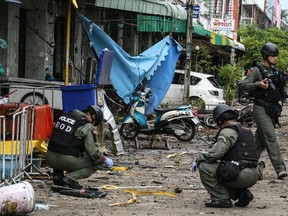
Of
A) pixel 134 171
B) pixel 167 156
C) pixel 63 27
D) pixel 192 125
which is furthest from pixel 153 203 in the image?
pixel 63 27

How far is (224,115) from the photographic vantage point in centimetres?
798

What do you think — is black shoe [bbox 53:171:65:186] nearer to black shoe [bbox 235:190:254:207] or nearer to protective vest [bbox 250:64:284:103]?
black shoe [bbox 235:190:254:207]

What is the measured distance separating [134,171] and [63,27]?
442 inches

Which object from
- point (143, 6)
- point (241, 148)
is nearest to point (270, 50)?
point (241, 148)

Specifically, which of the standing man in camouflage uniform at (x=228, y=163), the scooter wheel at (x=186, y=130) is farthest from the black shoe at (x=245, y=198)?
the scooter wheel at (x=186, y=130)

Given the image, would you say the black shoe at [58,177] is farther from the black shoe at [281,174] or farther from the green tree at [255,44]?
the green tree at [255,44]

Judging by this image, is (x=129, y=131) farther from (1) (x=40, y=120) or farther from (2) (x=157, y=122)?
(1) (x=40, y=120)

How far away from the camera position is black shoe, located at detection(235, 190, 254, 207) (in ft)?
26.2

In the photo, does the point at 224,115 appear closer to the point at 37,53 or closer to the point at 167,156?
the point at 167,156

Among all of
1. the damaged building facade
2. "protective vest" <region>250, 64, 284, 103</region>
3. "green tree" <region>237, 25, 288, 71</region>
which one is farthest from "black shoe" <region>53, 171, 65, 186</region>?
"green tree" <region>237, 25, 288, 71</region>

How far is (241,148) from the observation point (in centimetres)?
786

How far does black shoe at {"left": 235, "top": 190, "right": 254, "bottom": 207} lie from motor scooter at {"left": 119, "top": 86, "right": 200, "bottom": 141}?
295 inches

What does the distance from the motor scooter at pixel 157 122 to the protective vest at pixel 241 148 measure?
7630 millimetres

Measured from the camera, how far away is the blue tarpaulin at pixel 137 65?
16016 millimetres
